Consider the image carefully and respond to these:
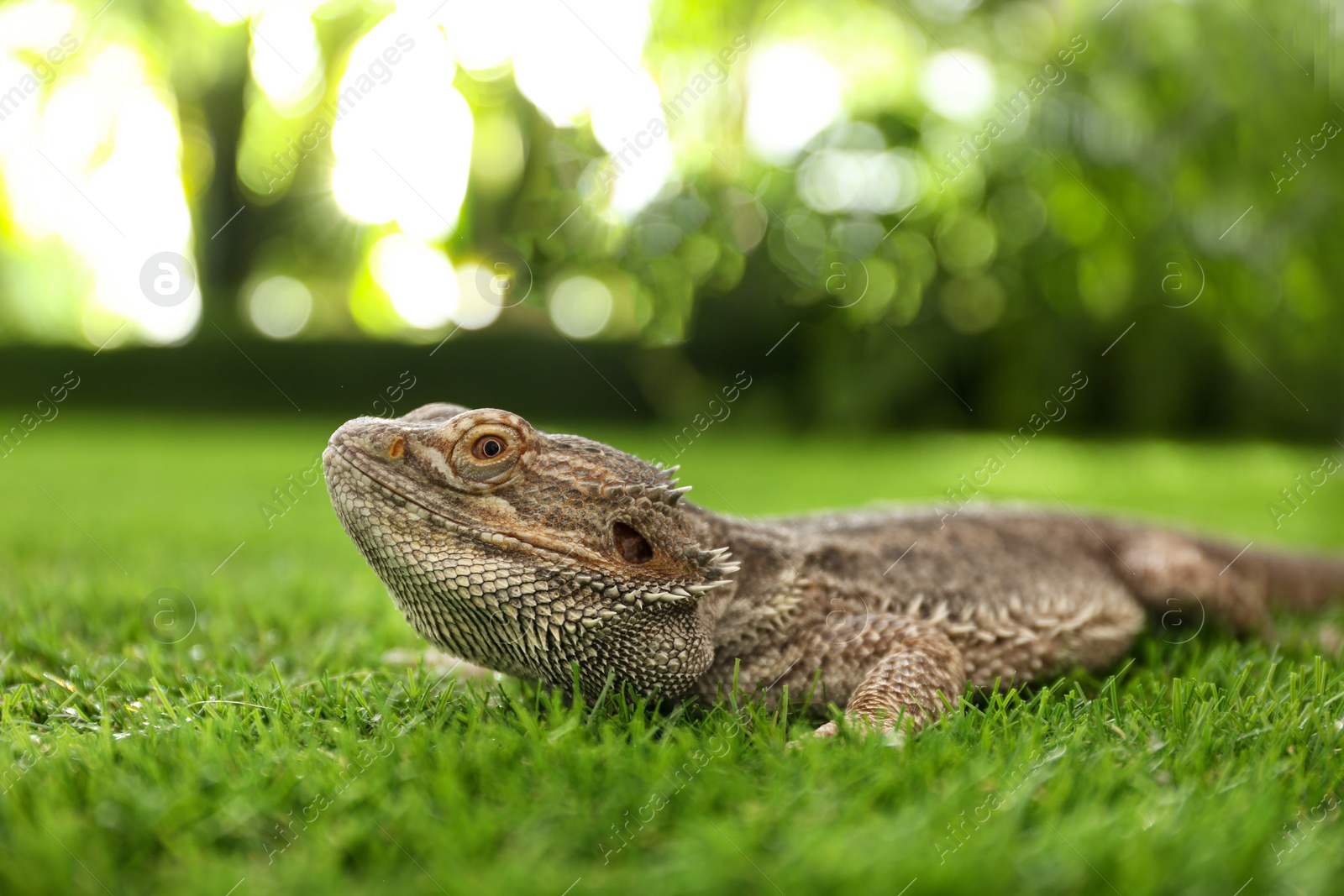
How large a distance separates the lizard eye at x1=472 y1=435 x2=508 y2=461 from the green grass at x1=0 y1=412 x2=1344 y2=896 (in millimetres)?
734

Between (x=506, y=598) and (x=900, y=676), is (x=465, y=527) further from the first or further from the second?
(x=900, y=676)

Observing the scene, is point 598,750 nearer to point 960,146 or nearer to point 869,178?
point 960,146

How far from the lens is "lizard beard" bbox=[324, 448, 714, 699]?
2.58m

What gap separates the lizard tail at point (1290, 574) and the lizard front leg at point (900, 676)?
2.43m

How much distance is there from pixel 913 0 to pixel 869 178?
6429 mm

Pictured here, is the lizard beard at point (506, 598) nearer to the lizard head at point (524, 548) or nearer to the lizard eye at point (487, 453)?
the lizard head at point (524, 548)

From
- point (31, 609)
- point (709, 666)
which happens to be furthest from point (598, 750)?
point (31, 609)

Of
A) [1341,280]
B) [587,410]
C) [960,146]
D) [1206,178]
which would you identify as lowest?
[587,410]

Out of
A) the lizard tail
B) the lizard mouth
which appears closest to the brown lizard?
the lizard mouth

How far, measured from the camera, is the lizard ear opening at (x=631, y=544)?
108 inches

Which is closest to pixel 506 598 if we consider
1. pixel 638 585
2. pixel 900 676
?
pixel 638 585

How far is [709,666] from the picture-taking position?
291 cm

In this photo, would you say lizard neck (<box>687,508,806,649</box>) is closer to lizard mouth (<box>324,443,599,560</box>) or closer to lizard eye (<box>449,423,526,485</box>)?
lizard mouth (<box>324,443,599,560</box>)

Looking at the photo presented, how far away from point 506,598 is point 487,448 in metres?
0.46
